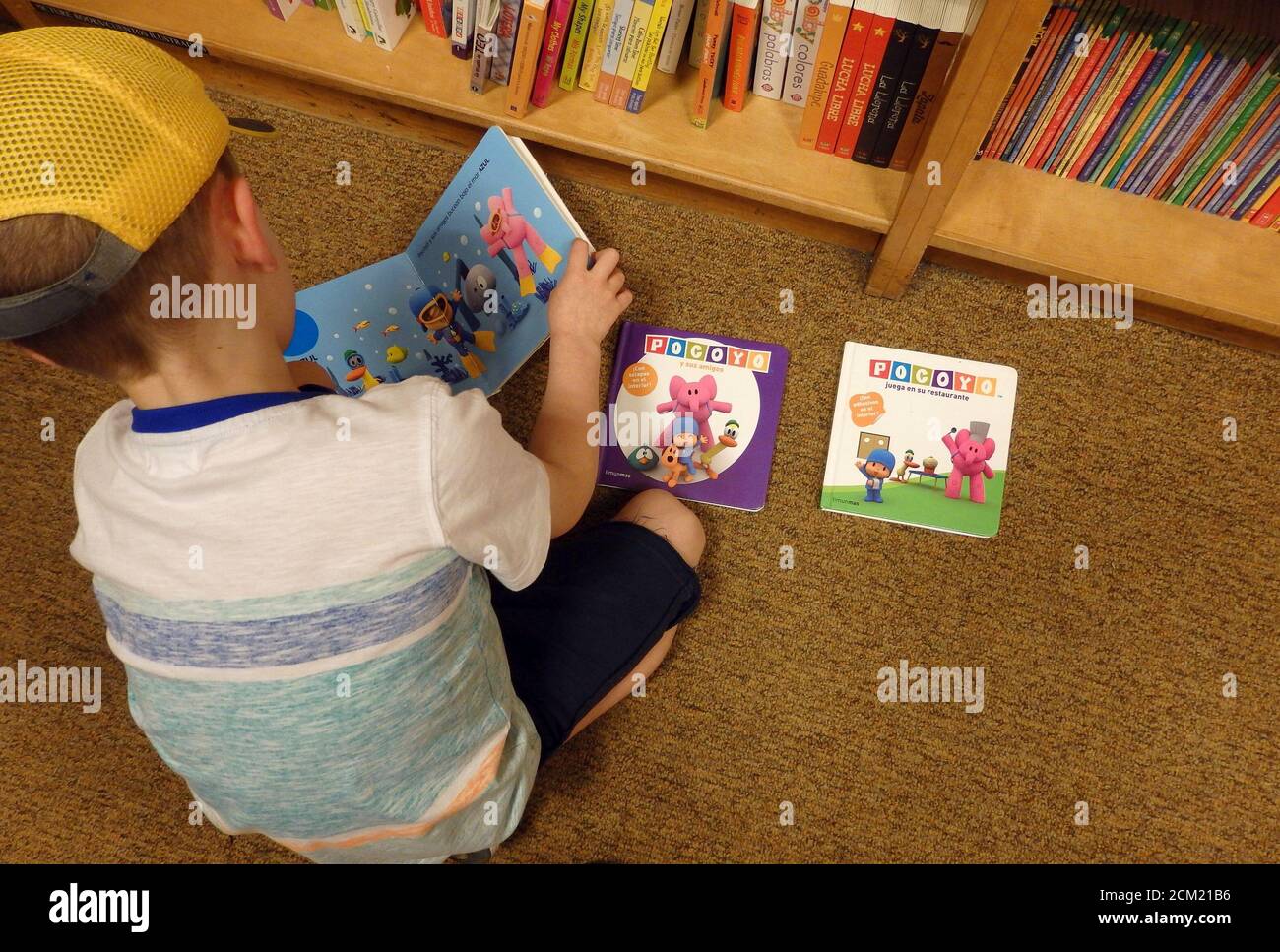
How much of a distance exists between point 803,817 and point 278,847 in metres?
0.69

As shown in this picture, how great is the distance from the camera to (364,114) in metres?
1.26

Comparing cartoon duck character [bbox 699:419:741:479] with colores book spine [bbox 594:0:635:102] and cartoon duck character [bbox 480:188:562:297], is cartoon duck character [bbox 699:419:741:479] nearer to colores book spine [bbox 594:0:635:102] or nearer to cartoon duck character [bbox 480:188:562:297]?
cartoon duck character [bbox 480:188:562:297]

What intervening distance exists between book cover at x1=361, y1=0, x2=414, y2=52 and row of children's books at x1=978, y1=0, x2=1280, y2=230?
0.75m

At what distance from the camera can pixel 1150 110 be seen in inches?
38.0

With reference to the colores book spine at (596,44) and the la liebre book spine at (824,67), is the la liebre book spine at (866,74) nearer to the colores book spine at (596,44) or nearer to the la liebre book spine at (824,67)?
the la liebre book spine at (824,67)

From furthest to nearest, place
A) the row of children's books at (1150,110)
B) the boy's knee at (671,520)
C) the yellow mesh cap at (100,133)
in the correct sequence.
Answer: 1. the boy's knee at (671,520)
2. the row of children's books at (1150,110)
3. the yellow mesh cap at (100,133)

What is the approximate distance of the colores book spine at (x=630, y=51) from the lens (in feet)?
3.25

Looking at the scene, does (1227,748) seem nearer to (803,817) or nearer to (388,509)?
(803,817)

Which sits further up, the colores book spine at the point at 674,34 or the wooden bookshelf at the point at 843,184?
the colores book spine at the point at 674,34

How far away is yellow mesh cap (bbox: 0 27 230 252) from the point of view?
527 millimetres

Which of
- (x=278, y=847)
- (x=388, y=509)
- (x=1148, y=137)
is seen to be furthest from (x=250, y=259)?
(x=1148, y=137)

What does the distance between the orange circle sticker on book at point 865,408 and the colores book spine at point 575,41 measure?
1.82ft

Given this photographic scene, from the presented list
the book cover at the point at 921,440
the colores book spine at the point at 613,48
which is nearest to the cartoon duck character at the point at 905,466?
the book cover at the point at 921,440

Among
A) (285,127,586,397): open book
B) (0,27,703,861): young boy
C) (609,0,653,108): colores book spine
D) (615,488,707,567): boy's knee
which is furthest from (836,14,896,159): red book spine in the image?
(0,27,703,861): young boy
